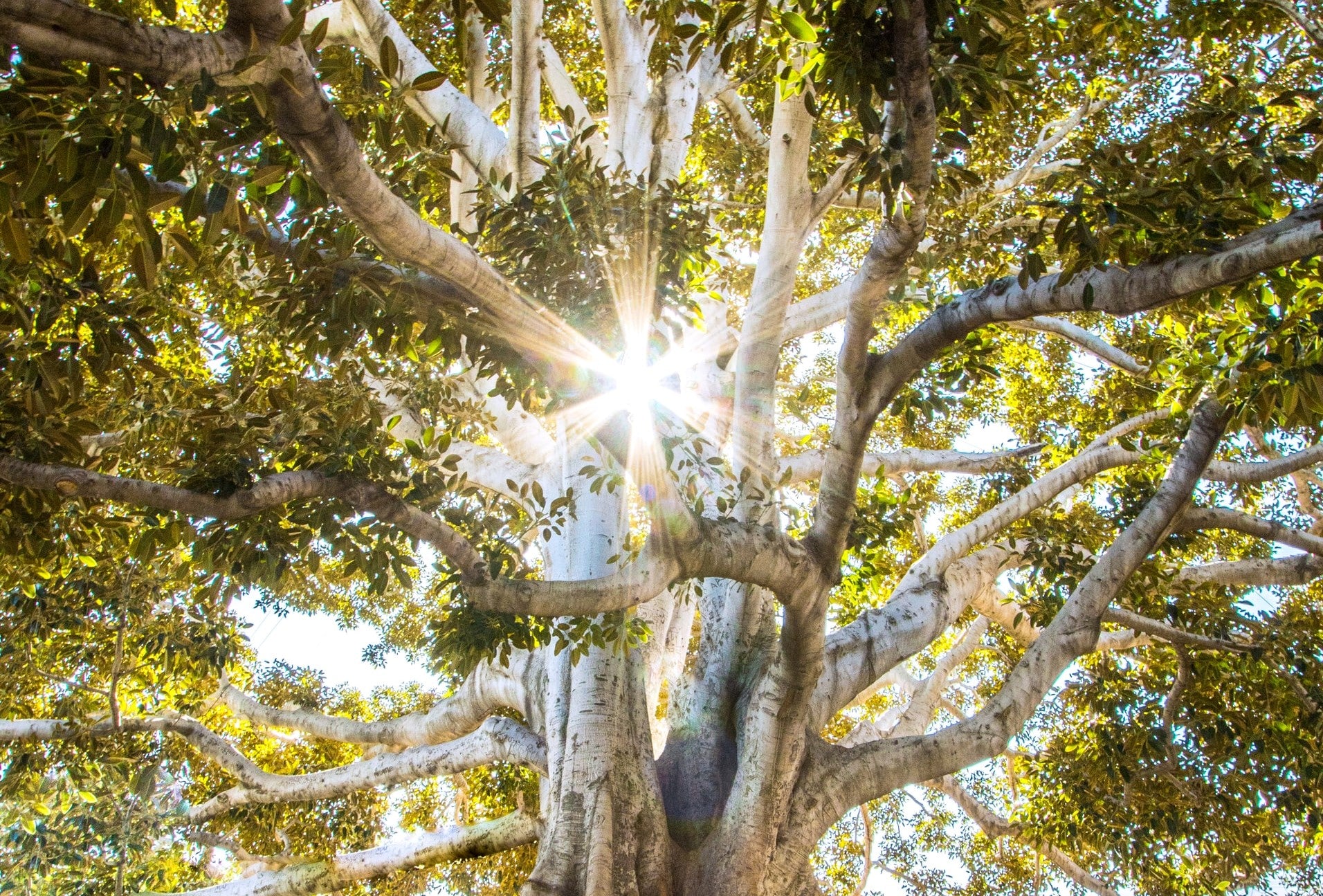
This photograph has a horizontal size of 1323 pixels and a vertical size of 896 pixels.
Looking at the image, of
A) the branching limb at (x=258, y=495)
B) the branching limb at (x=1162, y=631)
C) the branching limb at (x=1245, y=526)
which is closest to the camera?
the branching limb at (x=258, y=495)

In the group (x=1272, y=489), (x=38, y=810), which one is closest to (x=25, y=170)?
(x=38, y=810)

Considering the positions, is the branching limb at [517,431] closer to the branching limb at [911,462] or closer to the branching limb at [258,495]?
the branching limb at [911,462]

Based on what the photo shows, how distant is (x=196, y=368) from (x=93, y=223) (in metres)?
3.18

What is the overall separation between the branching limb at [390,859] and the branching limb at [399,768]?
13.1 inches

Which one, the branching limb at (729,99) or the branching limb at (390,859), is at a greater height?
the branching limb at (729,99)

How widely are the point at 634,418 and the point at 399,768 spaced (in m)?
3.21

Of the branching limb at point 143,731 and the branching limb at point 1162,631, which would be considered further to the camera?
the branching limb at point 143,731

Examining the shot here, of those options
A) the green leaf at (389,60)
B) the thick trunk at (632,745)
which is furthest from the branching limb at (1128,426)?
the green leaf at (389,60)

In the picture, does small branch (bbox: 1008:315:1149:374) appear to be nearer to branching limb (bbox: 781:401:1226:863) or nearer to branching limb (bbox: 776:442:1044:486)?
branching limb (bbox: 776:442:1044:486)

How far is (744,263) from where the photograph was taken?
7.48 metres

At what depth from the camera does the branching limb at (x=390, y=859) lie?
5.01 meters

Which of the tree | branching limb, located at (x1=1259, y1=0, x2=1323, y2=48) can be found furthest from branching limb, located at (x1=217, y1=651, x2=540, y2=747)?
branching limb, located at (x1=1259, y1=0, x2=1323, y2=48)

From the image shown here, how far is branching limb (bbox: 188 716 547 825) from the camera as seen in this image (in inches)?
190

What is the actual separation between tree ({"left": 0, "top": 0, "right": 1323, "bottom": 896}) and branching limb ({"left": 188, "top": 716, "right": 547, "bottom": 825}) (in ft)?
0.12
